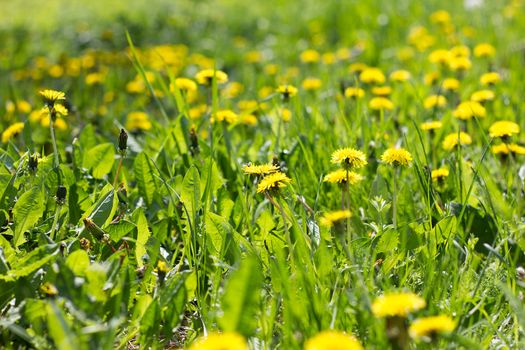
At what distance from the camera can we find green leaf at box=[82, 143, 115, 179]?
2514 millimetres

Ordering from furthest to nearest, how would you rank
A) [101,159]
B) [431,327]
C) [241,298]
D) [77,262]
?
[101,159]
[77,262]
[241,298]
[431,327]

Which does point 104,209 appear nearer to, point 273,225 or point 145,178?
point 145,178

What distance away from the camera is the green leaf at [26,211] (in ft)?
6.28

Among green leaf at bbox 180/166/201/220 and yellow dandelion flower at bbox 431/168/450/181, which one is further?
yellow dandelion flower at bbox 431/168/450/181

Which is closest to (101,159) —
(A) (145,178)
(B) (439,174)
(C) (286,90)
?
(A) (145,178)

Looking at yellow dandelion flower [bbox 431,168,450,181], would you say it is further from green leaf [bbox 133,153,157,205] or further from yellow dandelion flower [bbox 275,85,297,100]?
green leaf [bbox 133,153,157,205]

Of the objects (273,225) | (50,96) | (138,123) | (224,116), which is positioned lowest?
(138,123)

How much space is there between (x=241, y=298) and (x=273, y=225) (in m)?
0.69

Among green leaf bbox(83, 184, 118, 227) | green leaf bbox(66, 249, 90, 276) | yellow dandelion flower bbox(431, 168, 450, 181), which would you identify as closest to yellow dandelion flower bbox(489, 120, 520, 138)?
yellow dandelion flower bbox(431, 168, 450, 181)

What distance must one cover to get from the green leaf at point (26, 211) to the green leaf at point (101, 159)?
58 cm

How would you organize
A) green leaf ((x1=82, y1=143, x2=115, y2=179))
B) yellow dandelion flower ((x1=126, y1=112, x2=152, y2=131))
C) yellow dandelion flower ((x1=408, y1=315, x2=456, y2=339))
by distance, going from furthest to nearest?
yellow dandelion flower ((x1=126, y1=112, x2=152, y2=131))
green leaf ((x1=82, y1=143, x2=115, y2=179))
yellow dandelion flower ((x1=408, y1=315, x2=456, y2=339))

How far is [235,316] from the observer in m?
1.42

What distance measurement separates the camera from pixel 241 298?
4.61ft

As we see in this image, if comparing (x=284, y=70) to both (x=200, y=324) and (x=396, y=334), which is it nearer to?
(x=200, y=324)
